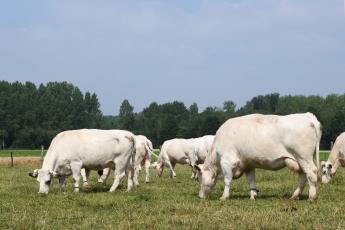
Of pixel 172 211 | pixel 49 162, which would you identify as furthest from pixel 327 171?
pixel 172 211

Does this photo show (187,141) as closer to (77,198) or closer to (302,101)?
(77,198)

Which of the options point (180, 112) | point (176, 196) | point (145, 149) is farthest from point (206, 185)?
point (180, 112)

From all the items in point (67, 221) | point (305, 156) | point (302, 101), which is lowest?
point (67, 221)

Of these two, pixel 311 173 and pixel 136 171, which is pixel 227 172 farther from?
pixel 136 171

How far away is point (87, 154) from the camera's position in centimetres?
1773

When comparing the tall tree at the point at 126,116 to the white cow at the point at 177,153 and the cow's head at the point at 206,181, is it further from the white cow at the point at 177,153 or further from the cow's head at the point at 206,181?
the cow's head at the point at 206,181

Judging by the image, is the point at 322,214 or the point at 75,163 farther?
the point at 75,163

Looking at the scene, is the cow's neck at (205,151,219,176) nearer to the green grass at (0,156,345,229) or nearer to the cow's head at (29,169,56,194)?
the green grass at (0,156,345,229)

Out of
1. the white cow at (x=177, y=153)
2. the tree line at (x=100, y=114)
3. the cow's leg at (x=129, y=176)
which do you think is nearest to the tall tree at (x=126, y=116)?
the tree line at (x=100, y=114)

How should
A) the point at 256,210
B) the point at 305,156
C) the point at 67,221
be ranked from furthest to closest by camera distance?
the point at 305,156, the point at 256,210, the point at 67,221

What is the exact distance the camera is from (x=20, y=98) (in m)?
144

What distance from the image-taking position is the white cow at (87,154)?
17656 mm

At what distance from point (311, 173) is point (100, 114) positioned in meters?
153

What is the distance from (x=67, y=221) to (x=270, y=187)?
8.54 meters
